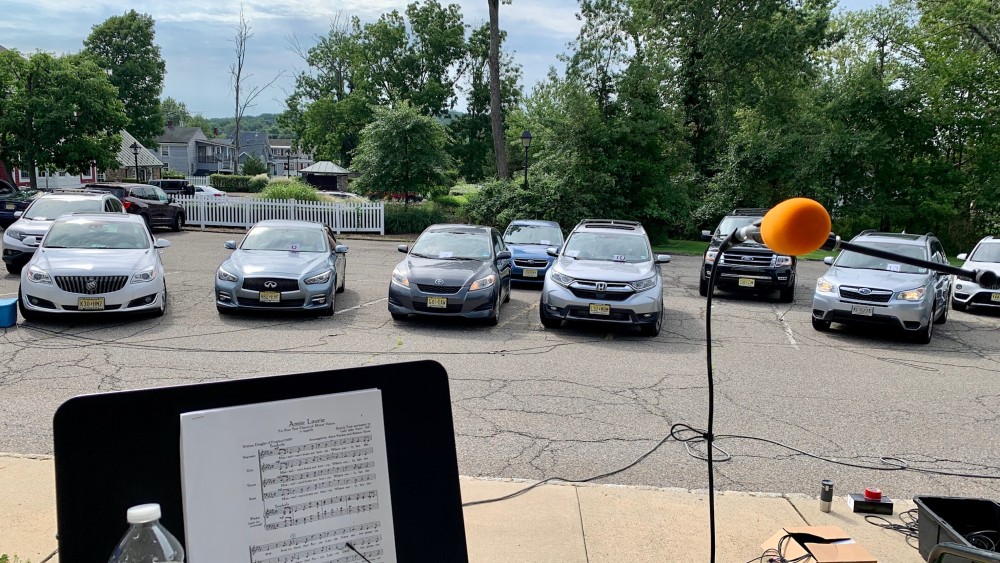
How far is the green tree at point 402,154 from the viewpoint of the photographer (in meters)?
25.8

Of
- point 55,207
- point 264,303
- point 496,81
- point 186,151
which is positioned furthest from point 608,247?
point 186,151

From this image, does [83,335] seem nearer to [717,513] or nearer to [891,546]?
[717,513]

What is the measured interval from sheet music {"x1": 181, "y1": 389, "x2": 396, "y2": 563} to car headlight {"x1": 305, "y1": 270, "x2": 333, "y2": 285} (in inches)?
382

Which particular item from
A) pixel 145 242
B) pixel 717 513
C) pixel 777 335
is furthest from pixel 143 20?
pixel 717 513

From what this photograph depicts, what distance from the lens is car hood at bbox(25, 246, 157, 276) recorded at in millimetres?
10148

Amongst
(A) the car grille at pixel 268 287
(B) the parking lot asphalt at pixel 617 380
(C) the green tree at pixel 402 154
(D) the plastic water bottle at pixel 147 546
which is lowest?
(B) the parking lot asphalt at pixel 617 380

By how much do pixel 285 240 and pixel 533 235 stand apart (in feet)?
→ 22.3

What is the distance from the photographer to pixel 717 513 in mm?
4762

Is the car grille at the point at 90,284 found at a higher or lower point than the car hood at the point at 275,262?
lower

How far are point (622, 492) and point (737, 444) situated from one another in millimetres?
1739

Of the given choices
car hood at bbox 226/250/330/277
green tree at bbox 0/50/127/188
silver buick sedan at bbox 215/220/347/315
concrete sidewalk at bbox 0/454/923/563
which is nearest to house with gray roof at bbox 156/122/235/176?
green tree at bbox 0/50/127/188

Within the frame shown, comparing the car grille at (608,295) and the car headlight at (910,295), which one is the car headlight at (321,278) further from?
the car headlight at (910,295)

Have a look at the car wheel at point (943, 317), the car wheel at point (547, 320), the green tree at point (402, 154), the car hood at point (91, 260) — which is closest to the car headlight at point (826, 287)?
the car wheel at point (943, 317)

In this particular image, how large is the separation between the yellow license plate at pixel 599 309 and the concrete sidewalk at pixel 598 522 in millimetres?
5862
